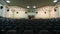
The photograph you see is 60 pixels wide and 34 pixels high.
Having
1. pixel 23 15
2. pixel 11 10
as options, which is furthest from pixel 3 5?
pixel 23 15

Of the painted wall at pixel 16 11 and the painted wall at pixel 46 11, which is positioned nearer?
the painted wall at pixel 46 11

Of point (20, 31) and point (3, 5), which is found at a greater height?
point (3, 5)

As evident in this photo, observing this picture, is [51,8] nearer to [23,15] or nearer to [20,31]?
[23,15]

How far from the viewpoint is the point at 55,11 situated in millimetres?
23516

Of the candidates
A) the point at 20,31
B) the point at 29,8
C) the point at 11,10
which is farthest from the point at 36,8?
the point at 20,31

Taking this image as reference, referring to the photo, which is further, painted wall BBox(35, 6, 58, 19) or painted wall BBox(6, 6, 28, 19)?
painted wall BBox(6, 6, 28, 19)

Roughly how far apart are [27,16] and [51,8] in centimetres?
602

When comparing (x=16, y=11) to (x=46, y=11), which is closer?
(x=46, y=11)

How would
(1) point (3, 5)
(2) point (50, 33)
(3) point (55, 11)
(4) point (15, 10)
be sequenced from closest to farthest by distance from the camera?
1. (2) point (50, 33)
2. (1) point (3, 5)
3. (3) point (55, 11)
4. (4) point (15, 10)

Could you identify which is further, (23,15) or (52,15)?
(23,15)

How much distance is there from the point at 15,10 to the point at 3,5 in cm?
570

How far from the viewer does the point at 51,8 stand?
24.4m

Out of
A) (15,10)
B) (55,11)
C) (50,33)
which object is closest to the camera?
(50,33)

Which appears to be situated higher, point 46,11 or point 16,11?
point 16,11
